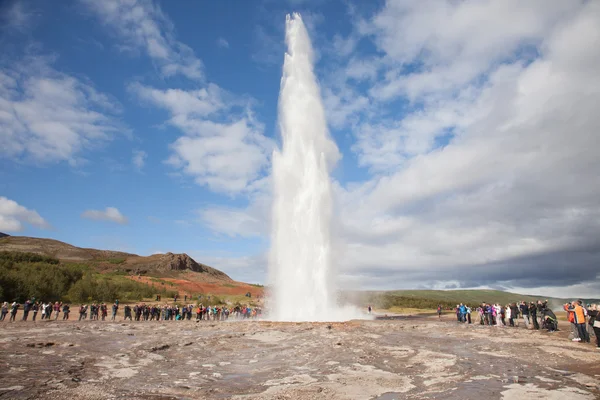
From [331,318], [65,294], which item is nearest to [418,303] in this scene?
[331,318]

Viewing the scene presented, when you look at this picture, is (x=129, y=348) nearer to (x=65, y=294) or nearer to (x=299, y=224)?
(x=299, y=224)

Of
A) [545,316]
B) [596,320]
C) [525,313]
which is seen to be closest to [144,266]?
[525,313]

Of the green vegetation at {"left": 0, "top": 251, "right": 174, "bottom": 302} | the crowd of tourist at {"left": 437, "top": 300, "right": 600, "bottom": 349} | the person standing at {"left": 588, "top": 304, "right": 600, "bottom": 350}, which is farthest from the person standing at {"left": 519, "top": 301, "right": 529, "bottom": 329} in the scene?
the green vegetation at {"left": 0, "top": 251, "right": 174, "bottom": 302}

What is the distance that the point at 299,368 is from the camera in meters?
10.6

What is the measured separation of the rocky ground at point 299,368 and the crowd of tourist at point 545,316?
0.78 meters

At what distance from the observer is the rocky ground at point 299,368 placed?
7652mm

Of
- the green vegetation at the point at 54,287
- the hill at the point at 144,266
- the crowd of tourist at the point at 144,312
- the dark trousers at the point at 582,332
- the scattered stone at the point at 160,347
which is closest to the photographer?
the scattered stone at the point at 160,347

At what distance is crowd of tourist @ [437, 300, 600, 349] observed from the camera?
1382cm

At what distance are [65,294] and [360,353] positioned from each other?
46.1m

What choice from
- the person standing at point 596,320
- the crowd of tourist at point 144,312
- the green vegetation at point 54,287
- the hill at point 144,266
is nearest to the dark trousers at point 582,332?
the person standing at point 596,320

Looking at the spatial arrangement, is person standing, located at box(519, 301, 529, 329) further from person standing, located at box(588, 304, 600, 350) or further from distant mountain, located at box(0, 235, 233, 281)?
distant mountain, located at box(0, 235, 233, 281)

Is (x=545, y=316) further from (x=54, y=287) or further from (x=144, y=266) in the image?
(x=144, y=266)

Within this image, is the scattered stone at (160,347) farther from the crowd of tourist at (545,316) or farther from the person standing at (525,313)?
the person standing at (525,313)

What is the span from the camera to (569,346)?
13.2 metres
